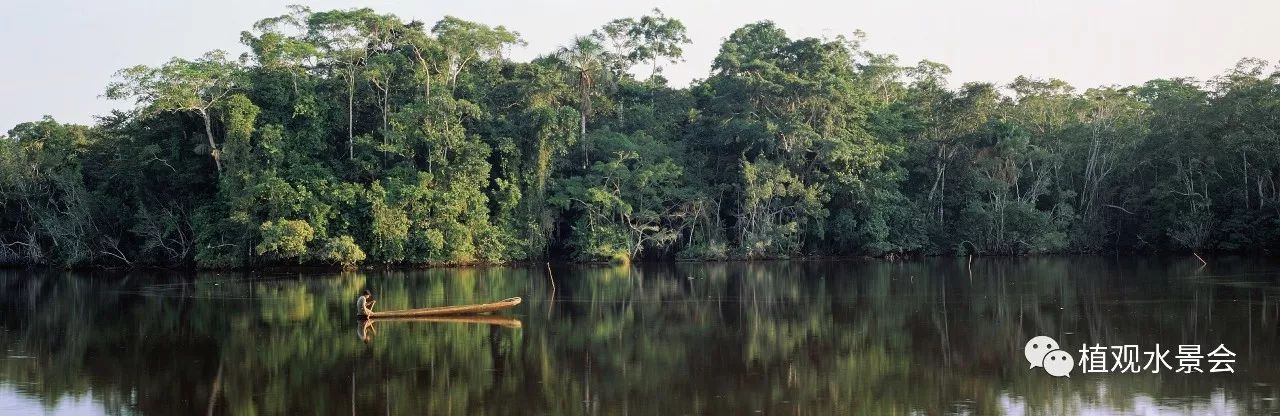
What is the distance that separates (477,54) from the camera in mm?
40688

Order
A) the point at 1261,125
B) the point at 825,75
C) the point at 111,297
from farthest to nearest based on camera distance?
the point at 825,75, the point at 1261,125, the point at 111,297

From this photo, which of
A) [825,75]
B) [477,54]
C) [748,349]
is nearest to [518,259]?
[477,54]

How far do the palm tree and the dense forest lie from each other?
7 cm

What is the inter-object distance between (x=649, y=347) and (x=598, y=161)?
23437 mm

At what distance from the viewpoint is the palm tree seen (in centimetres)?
4116

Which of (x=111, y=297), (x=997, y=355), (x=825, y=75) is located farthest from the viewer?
(x=825, y=75)

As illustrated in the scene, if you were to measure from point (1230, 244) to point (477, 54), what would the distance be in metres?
28.2

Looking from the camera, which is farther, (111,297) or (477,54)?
(477,54)

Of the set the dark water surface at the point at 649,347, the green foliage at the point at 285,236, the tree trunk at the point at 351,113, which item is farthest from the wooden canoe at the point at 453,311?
the tree trunk at the point at 351,113

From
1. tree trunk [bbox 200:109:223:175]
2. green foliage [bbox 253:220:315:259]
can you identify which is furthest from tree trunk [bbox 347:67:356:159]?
tree trunk [bbox 200:109:223:175]

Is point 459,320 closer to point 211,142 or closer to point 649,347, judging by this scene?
point 649,347

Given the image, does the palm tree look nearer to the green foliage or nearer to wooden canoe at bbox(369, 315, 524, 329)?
the green foliage

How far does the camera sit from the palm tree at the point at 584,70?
135 feet

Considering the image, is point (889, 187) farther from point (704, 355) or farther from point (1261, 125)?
point (704, 355)
